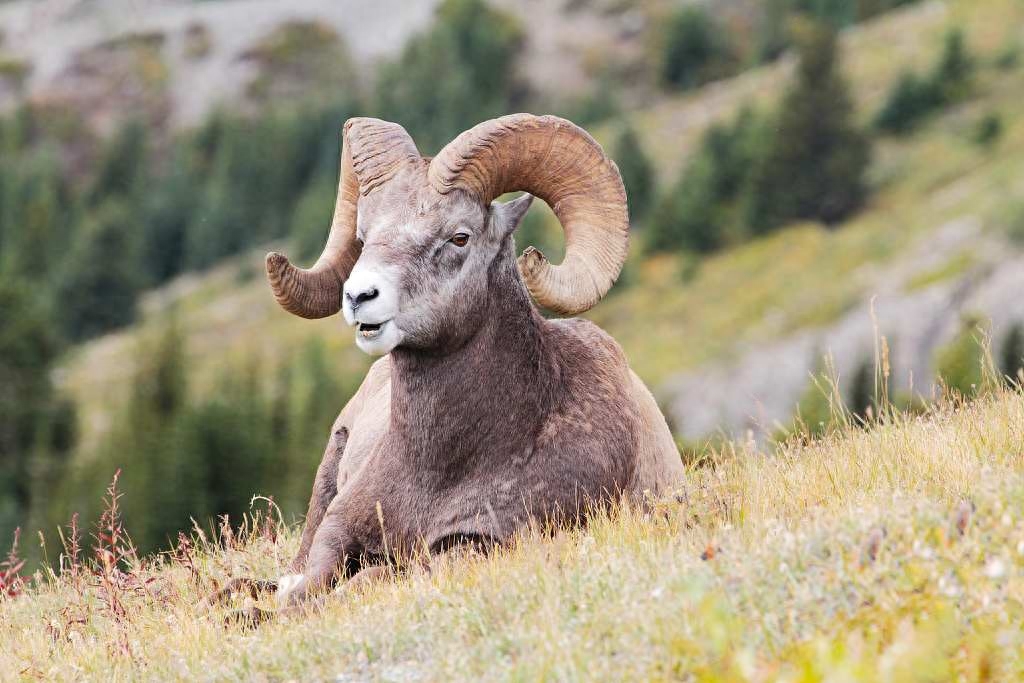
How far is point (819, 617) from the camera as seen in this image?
5520 millimetres

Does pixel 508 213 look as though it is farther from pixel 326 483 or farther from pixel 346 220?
pixel 326 483

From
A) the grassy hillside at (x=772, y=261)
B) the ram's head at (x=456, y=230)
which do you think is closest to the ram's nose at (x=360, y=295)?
the ram's head at (x=456, y=230)

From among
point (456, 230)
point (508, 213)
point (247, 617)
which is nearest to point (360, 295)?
point (456, 230)

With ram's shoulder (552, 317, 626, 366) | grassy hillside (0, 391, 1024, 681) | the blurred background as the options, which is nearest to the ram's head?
ram's shoulder (552, 317, 626, 366)

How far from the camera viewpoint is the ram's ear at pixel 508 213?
28.2 ft

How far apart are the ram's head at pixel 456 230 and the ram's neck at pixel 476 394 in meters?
0.18

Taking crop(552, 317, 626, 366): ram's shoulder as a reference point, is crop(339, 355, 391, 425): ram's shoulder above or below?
below

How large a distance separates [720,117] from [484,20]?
2506 inches

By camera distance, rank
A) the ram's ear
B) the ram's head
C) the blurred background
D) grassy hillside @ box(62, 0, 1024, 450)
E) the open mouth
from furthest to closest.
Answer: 1. grassy hillside @ box(62, 0, 1024, 450)
2. the blurred background
3. the ram's ear
4. the ram's head
5. the open mouth

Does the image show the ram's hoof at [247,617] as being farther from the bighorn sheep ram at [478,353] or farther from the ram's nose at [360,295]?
the ram's nose at [360,295]

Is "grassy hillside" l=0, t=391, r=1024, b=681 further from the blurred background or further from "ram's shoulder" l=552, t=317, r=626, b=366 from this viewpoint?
the blurred background

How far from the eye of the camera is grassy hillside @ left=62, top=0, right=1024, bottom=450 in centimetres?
9531

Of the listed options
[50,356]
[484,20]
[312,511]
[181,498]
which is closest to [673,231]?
[50,356]

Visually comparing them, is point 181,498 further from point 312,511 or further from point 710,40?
point 710,40
